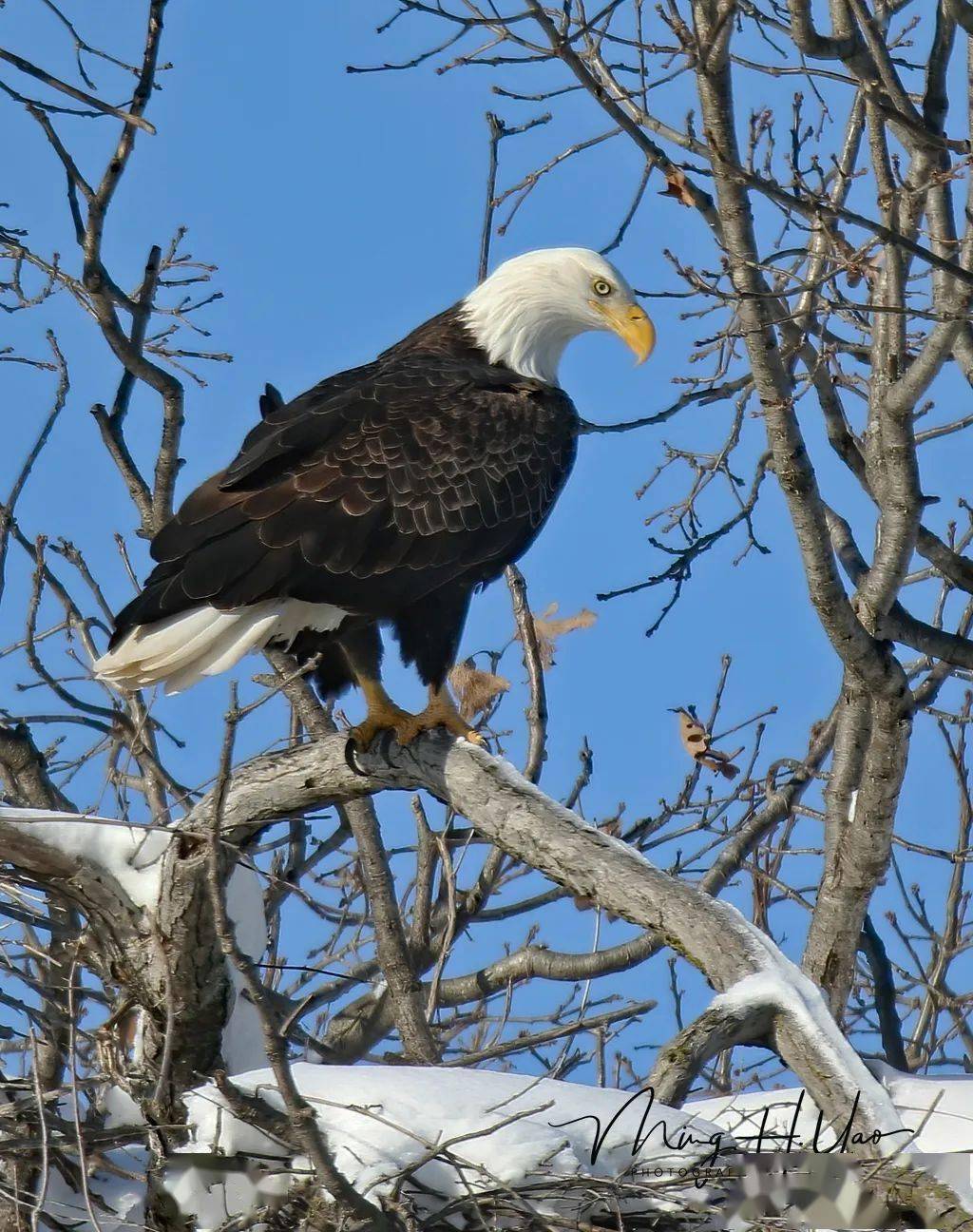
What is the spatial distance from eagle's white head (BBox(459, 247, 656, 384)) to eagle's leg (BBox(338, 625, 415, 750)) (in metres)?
1.51

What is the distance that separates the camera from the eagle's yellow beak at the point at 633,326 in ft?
21.6

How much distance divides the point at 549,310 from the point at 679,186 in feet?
6.12

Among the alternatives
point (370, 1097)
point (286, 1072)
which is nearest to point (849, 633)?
point (370, 1097)

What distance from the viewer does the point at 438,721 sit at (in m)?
5.45

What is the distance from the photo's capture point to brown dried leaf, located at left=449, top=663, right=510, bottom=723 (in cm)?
627

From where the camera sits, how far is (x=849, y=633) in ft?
17.5

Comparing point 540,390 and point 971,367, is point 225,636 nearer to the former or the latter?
point 540,390

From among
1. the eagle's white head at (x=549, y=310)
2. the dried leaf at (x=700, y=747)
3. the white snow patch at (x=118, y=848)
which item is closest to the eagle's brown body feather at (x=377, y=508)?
the eagle's white head at (x=549, y=310)

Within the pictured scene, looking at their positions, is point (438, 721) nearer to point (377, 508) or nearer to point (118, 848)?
point (377, 508)

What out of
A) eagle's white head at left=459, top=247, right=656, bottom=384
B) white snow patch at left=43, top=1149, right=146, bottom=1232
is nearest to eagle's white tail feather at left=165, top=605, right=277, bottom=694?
white snow patch at left=43, top=1149, right=146, bottom=1232

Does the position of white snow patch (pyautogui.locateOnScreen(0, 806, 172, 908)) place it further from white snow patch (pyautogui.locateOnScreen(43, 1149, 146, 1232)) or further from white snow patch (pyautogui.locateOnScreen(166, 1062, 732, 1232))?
white snow patch (pyautogui.locateOnScreen(166, 1062, 732, 1232))

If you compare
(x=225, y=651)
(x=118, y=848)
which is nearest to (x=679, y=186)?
(x=225, y=651)

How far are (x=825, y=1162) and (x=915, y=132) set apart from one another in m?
2.84

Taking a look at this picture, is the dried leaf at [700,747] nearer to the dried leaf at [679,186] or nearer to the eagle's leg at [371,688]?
the eagle's leg at [371,688]
